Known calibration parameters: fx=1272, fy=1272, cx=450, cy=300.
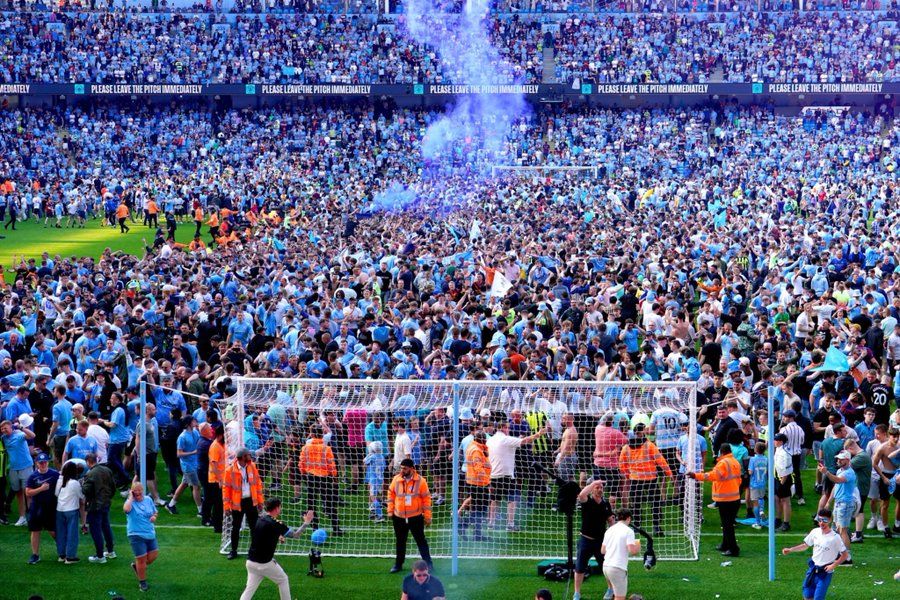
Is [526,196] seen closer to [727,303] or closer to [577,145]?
[577,145]

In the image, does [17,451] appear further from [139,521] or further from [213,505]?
[139,521]

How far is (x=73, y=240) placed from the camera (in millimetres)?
35000

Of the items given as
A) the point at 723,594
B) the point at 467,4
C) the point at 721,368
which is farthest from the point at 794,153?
the point at 723,594

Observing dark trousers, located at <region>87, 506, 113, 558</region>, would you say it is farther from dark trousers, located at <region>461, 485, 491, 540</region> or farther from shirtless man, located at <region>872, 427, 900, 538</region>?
shirtless man, located at <region>872, 427, 900, 538</region>

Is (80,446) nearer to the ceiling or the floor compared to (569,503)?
nearer to the ceiling

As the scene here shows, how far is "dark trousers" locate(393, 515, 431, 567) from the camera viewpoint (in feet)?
39.9

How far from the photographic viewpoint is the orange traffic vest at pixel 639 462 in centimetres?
1273

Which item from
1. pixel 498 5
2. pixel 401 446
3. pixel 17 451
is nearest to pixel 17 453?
pixel 17 451

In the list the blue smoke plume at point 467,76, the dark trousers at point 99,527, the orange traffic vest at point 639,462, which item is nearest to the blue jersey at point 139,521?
the dark trousers at point 99,527

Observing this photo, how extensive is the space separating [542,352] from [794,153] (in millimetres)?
31054

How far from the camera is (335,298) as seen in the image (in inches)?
783

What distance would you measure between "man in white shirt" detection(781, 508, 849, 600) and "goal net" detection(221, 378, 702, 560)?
1748mm

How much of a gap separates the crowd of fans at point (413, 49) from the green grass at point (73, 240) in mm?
13849

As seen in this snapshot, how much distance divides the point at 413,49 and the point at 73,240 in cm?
2176
